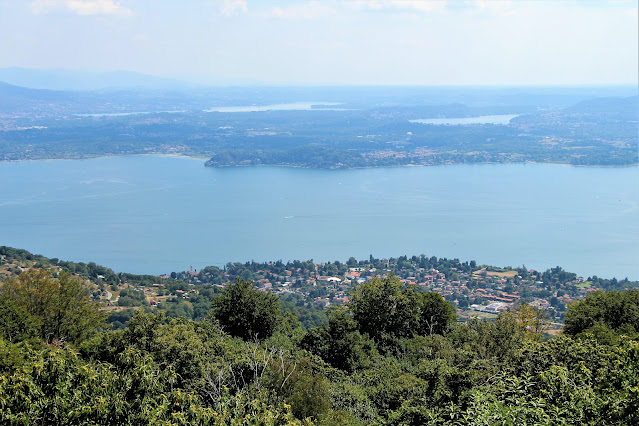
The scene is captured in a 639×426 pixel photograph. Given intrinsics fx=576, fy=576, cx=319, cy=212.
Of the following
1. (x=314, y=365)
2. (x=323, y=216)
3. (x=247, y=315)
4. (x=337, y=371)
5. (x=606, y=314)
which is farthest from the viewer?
(x=323, y=216)

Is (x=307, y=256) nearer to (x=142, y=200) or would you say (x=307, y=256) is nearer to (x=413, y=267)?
(x=413, y=267)

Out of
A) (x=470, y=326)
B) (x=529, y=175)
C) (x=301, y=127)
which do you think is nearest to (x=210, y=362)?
(x=470, y=326)

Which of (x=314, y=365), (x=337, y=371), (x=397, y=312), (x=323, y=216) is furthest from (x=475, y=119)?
(x=314, y=365)

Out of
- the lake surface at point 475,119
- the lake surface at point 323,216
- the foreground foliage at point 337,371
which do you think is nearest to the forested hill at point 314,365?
the foreground foliage at point 337,371

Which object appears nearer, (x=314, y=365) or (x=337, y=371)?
(x=314, y=365)

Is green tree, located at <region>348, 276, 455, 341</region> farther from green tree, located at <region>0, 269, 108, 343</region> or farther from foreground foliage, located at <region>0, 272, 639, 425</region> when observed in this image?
green tree, located at <region>0, 269, 108, 343</region>

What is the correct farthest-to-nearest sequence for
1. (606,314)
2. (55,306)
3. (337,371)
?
(606,314), (55,306), (337,371)

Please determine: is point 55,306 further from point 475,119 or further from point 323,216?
point 475,119
